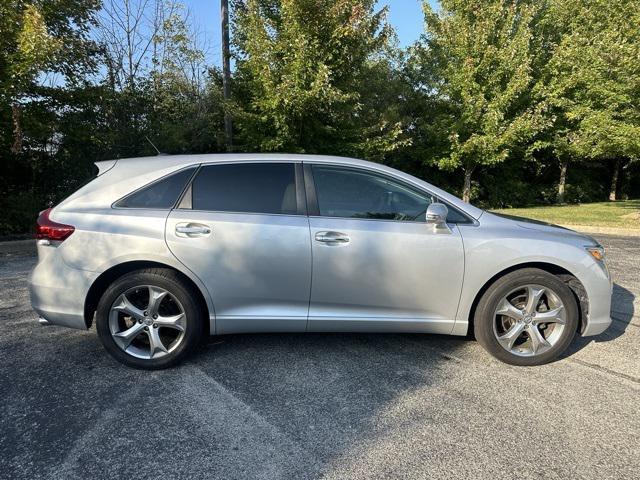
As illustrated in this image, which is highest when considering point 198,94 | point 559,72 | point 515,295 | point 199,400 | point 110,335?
point 559,72

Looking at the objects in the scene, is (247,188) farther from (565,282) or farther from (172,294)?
(565,282)

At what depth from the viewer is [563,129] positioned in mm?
17609

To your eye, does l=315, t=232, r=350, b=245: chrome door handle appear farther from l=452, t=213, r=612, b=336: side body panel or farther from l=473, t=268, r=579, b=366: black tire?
l=473, t=268, r=579, b=366: black tire

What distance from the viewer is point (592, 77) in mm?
12617

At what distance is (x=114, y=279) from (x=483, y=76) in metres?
15.2

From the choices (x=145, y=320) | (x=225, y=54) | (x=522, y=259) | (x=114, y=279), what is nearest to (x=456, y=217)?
(x=522, y=259)

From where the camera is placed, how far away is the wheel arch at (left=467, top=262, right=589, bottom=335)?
3.49 metres

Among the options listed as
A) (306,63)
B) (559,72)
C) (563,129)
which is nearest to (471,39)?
(559,72)

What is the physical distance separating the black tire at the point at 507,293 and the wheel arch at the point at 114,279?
2182mm

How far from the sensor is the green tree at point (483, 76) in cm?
1483

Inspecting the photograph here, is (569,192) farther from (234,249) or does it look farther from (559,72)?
(234,249)

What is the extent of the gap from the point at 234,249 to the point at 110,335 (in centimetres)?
115

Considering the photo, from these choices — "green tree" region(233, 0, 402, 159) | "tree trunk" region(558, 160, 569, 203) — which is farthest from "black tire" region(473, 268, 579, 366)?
"tree trunk" region(558, 160, 569, 203)

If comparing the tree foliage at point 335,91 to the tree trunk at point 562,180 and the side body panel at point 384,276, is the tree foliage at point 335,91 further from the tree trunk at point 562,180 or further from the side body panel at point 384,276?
the side body panel at point 384,276
